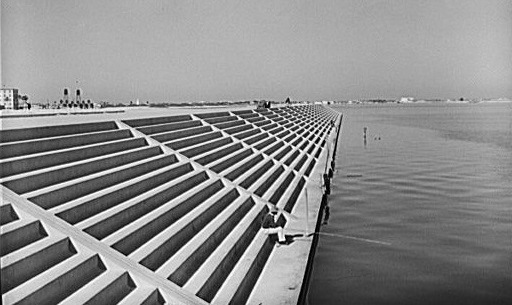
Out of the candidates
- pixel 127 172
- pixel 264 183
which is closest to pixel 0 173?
pixel 127 172

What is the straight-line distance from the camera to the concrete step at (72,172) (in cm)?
630

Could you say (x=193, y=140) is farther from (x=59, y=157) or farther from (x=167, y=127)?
(x=59, y=157)

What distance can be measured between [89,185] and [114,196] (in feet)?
1.29

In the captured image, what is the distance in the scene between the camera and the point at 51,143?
7.85m

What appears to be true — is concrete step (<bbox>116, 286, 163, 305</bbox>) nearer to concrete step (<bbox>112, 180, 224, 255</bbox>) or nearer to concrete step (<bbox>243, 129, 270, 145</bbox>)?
concrete step (<bbox>112, 180, 224, 255</bbox>)

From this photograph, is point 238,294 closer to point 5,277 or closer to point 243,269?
point 243,269

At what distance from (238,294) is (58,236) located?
2572 millimetres

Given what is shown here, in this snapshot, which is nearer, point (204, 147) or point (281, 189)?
point (204, 147)

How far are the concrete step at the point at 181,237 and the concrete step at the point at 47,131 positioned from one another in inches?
104

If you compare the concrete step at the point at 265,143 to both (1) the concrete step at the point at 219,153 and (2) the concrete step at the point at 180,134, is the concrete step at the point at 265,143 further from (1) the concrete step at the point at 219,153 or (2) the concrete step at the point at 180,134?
(2) the concrete step at the point at 180,134

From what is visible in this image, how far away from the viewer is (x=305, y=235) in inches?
398

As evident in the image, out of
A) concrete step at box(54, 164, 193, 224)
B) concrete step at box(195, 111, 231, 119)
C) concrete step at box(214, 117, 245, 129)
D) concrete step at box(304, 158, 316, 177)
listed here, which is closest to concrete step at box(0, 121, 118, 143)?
concrete step at box(54, 164, 193, 224)

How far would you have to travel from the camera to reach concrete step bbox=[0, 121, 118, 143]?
7.28 meters

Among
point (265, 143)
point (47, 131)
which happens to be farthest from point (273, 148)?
point (47, 131)
